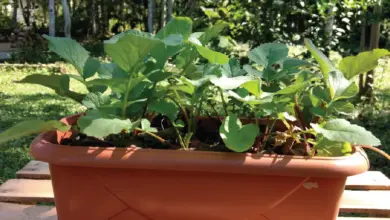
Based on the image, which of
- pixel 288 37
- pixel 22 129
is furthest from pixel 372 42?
pixel 22 129

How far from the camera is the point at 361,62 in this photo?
2.17 feet

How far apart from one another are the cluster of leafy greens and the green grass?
160 cm

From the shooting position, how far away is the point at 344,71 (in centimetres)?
69

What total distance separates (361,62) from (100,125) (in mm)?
359

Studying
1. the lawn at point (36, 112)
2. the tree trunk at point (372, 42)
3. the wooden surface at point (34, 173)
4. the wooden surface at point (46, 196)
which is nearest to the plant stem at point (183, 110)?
the wooden surface at point (46, 196)

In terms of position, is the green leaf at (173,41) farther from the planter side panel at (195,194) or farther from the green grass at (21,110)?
the green grass at (21,110)

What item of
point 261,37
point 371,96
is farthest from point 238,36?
point 371,96

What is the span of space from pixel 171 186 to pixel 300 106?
0.23 meters

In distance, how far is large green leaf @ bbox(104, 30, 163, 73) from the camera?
566 millimetres

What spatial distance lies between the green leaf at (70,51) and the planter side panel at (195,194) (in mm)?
151

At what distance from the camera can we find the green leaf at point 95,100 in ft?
2.13

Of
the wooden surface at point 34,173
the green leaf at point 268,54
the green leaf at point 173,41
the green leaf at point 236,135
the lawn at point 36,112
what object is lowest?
the lawn at point 36,112

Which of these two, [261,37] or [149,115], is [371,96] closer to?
[261,37]

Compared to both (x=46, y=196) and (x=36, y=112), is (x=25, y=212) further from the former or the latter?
(x=36, y=112)
